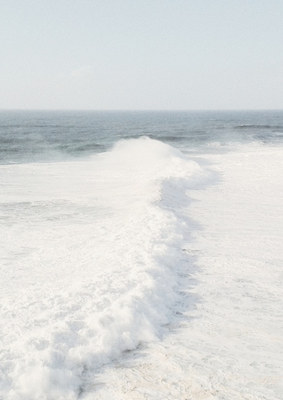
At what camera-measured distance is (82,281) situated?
6.03m

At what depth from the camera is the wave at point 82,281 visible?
13.5 feet

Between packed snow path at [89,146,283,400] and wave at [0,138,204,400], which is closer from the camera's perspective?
packed snow path at [89,146,283,400]

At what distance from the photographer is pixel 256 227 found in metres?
9.35

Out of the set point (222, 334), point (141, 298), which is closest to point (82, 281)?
point (141, 298)

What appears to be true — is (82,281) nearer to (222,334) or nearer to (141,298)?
(141,298)

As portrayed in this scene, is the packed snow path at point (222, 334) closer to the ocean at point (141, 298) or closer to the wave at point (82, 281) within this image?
the ocean at point (141, 298)

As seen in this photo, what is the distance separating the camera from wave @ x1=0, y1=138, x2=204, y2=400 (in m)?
4.12

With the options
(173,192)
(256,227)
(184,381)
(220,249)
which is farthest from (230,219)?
(184,381)

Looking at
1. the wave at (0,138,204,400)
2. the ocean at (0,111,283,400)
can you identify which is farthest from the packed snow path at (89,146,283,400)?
the wave at (0,138,204,400)

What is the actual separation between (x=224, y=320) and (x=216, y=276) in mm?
1479

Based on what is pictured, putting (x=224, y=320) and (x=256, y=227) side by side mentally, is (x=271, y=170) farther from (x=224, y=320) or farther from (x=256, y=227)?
(x=224, y=320)

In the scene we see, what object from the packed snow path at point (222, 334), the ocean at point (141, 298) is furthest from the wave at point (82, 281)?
the packed snow path at point (222, 334)

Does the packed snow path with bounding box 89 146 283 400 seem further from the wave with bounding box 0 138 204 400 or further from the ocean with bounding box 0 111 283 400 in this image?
the wave with bounding box 0 138 204 400

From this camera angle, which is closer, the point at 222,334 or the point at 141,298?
the point at 222,334
